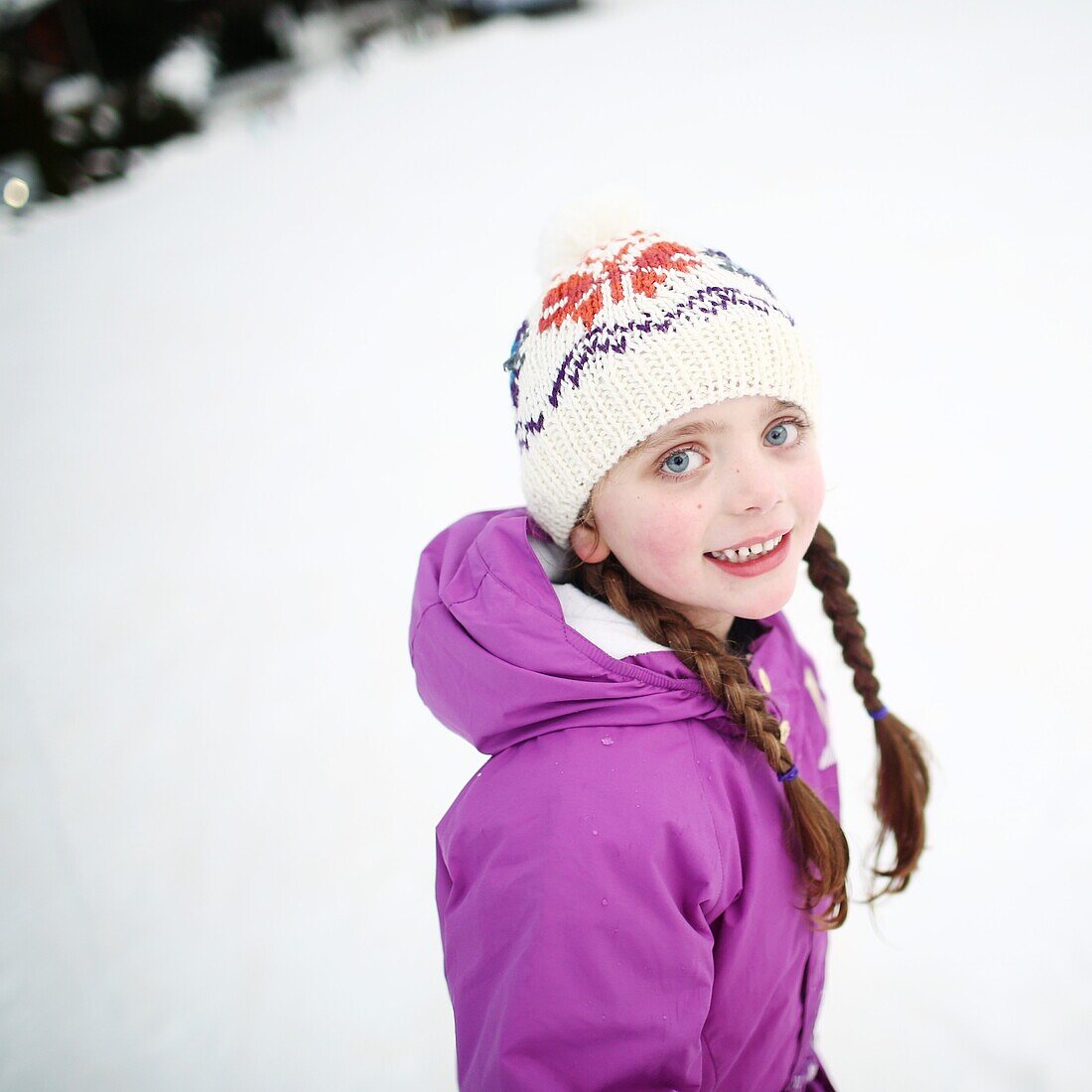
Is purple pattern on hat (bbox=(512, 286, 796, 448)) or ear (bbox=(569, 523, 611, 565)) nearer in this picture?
purple pattern on hat (bbox=(512, 286, 796, 448))

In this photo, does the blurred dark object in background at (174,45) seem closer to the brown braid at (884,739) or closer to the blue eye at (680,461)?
the brown braid at (884,739)

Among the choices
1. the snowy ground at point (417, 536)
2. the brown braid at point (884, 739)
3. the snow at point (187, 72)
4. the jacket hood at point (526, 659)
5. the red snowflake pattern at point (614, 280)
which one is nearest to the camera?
the jacket hood at point (526, 659)

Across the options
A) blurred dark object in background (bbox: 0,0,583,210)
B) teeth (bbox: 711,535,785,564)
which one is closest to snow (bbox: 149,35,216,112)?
blurred dark object in background (bbox: 0,0,583,210)

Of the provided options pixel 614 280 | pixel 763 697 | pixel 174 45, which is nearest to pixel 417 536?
pixel 614 280

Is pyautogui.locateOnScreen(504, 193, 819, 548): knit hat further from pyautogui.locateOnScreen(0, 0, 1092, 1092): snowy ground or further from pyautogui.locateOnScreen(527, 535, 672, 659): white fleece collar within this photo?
pyautogui.locateOnScreen(0, 0, 1092, 1092): snowy ground

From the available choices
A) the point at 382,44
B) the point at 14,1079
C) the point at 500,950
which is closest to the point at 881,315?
the point at 500,950

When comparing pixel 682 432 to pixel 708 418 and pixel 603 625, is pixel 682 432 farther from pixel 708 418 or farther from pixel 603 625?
pixel 603 625

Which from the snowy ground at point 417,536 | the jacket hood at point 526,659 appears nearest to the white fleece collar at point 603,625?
the jacket hood at point 526,659

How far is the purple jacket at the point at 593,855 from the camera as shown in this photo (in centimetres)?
84

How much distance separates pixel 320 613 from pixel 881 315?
326 cm

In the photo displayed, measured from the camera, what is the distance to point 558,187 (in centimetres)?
591

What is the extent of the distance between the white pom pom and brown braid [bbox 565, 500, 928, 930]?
447 mm

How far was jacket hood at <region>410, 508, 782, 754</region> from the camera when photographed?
955 mm

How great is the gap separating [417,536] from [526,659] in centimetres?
238
